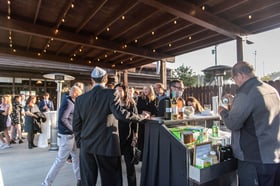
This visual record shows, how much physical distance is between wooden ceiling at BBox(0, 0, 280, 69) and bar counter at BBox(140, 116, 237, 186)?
2740mm

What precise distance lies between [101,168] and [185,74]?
21108mm

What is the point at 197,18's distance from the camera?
4.38 metres

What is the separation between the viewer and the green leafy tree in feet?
71.4

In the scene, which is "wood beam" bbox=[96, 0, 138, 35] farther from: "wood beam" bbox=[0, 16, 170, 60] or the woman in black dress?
the woman in black dress

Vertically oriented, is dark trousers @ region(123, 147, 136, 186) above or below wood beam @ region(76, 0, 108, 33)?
below

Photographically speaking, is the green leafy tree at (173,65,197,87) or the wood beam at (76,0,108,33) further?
the green leafy tree at (173,65,197,87)

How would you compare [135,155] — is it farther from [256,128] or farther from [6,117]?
[6,117]

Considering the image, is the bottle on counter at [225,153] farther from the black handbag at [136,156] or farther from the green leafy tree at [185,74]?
the green leafy tree at [185,74]

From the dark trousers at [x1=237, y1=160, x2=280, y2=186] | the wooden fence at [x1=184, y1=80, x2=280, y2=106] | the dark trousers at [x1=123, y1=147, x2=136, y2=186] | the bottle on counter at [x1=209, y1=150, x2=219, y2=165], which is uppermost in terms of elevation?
the wooden fence at [x1=184, y1=80, x2=280, y2=106]

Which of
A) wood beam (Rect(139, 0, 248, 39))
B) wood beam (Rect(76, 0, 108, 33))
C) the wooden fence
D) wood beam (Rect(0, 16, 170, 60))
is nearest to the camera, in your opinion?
wood beam (Rect(139, 0, 248, 39))

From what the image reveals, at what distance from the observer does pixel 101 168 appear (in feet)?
6.93

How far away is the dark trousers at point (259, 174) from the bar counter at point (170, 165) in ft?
0.66

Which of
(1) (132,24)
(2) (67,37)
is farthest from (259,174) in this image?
(2) (67,37)

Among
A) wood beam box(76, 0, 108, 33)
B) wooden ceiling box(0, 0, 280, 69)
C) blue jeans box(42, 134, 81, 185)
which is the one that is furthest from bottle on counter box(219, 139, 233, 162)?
wood beam box(76, 0, 108, 33)
